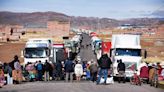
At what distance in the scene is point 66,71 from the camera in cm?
2264

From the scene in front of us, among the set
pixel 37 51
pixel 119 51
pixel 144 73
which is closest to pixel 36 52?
pixel 37 51

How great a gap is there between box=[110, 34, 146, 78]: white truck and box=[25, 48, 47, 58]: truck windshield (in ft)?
16.4

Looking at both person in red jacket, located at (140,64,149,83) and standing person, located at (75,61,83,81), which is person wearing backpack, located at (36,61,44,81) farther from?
person in red jacket, located at (140,64,149,83)

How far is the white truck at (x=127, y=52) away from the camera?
25.3 metres

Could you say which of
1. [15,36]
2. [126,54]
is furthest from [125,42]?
[15,36]

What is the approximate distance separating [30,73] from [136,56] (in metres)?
6.18

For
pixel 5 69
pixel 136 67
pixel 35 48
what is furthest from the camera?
pixel 35 48

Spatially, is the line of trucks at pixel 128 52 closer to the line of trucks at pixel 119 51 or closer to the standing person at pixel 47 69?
the line of trucks at pixel 119 51

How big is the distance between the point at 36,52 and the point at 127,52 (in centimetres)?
669

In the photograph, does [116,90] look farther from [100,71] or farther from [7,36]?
[7,36]

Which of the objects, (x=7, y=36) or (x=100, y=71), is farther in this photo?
(x=7, y=36)

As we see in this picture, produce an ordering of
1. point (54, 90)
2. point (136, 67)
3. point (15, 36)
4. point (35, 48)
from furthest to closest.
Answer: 1. point (15, 36)
2. point (35, 48)
3. point (136, 67)
4. point (54, 90)

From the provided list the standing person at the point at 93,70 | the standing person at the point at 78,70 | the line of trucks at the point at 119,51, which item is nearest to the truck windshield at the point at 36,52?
the line of trucks at the point at 119,51

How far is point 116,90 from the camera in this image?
59.7 ft
